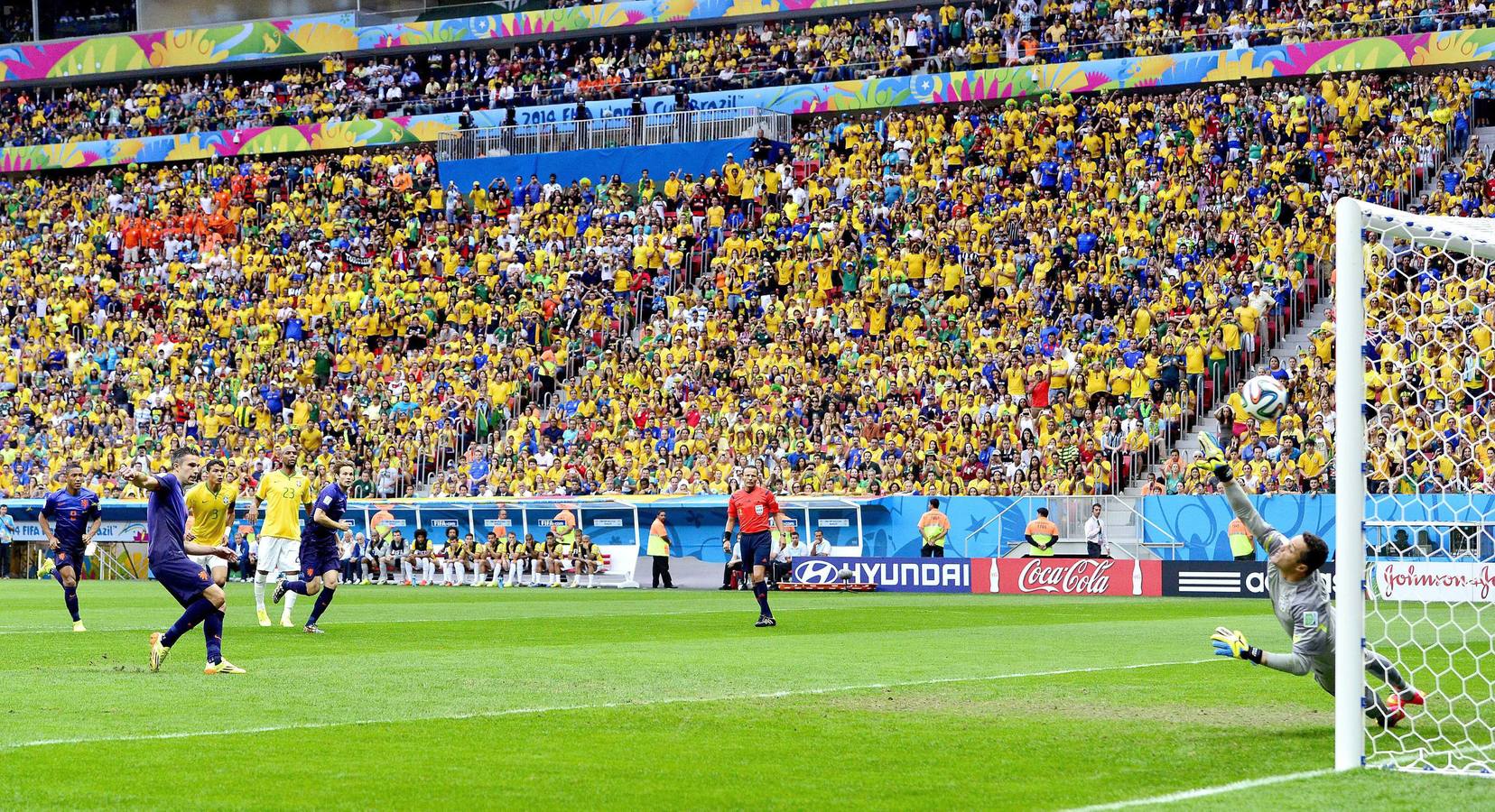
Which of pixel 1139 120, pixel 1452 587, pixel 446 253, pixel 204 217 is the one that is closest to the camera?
pixel 1452 587

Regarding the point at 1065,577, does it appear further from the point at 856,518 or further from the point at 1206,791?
the point at 1206,791

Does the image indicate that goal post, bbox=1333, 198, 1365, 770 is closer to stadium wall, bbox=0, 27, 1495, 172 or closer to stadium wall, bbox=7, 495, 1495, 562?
stadium wall, bbox=7, 495, 1495, 562

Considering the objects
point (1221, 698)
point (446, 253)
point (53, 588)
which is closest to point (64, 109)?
point (446, 253)

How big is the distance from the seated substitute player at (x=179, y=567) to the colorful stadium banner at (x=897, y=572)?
65.1 ft

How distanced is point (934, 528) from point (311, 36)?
3142 centimetres

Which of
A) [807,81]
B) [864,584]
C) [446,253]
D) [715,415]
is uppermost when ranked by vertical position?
[807,81]

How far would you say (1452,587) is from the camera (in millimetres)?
20141

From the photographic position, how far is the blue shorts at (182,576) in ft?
46.9

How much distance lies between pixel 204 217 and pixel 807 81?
56.5 ft

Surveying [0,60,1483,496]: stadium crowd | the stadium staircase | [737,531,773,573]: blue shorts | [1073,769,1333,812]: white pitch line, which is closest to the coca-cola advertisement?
[0,60,1483,496]: stadium crowd

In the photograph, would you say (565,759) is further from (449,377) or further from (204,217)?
(204,217)

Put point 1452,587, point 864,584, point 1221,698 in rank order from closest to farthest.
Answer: point 1221,698 → point 1452,587 → point 864,584

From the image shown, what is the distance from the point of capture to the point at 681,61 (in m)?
52.8

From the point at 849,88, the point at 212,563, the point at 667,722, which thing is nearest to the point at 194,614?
the point at 667,722
